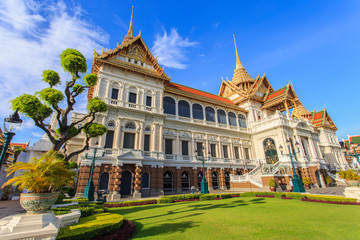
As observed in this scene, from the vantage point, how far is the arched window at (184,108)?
2581 cm

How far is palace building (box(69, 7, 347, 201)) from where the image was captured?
60.1 ft

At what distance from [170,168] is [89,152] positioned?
937cm

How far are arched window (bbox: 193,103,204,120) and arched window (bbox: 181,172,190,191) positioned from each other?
28.6ft

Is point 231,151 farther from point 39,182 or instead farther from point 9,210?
point 39,182

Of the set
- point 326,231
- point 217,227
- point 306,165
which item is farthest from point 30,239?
point 306,165

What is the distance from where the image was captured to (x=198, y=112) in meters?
27.4

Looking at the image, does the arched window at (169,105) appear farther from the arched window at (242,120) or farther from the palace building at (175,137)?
the arched window at (242,120)

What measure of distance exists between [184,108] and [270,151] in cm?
1513

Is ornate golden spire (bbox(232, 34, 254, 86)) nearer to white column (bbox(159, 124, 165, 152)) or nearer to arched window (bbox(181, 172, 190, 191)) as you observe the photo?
white column (bbox(159, 124, 165, 152))

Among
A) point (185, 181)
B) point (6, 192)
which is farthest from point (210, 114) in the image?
point (6, 192)

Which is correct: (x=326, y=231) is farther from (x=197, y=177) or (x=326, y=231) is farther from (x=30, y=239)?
(x=197, y=177)

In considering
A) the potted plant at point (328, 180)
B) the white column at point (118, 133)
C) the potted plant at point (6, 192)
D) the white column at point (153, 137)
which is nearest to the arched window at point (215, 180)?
the white column at point (153, 137)

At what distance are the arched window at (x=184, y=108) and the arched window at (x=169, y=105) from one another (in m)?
1.17

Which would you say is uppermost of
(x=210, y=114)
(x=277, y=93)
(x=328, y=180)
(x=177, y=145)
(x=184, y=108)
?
(x=277, y=93)
